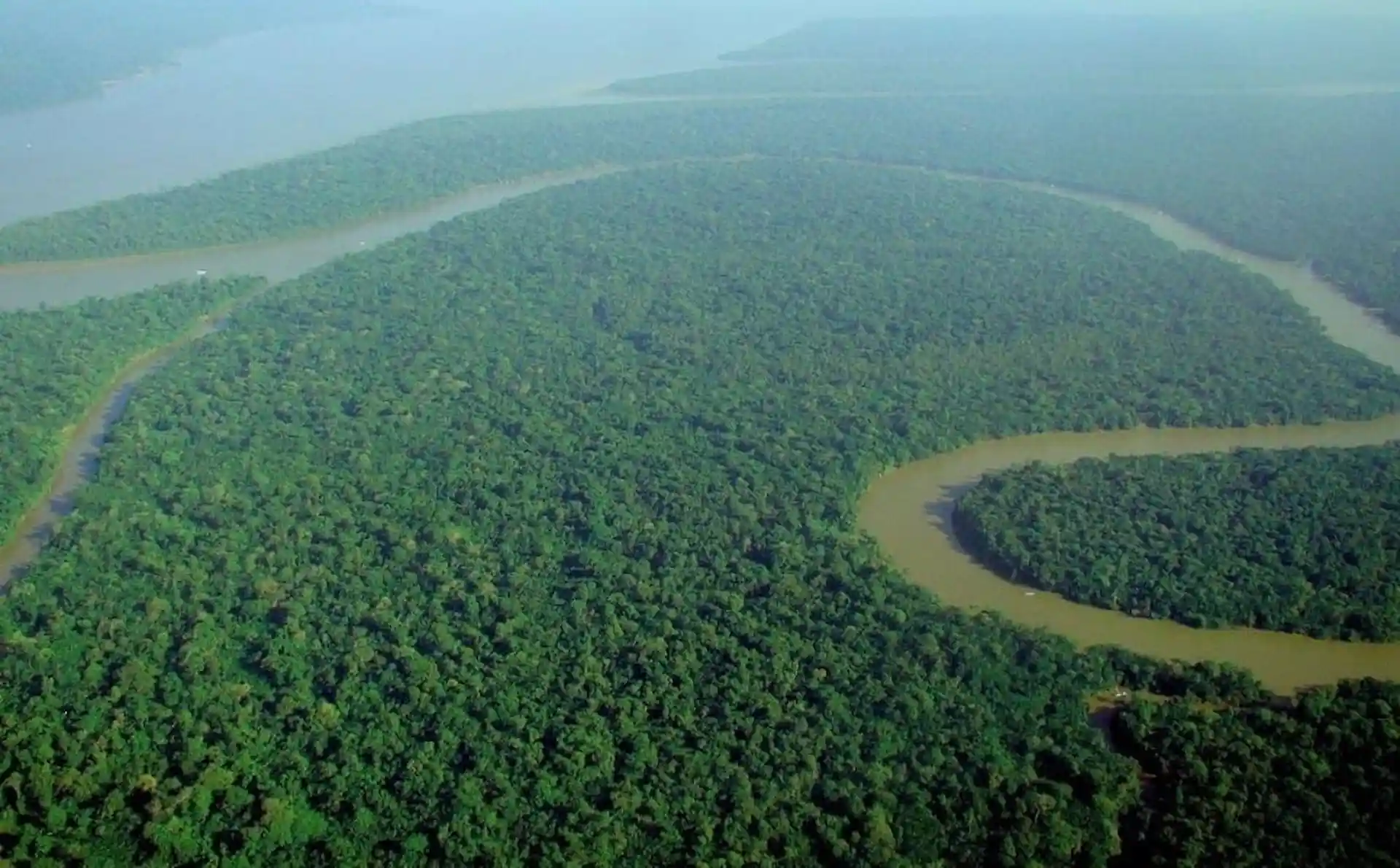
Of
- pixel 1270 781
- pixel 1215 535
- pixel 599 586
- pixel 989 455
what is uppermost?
pixel 599 586

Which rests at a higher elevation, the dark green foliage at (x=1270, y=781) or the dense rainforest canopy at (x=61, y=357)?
the dense rainforest canopy at (x=61, y=357)

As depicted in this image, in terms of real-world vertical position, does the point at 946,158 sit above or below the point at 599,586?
above

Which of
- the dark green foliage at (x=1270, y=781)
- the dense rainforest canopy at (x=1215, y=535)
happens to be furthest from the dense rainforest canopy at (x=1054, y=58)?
the dark green foliage at (x=1270, y=781)

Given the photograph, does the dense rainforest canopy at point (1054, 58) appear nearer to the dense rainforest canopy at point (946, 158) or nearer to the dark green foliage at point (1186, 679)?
the dense rainforest canopy at point (946, 158)

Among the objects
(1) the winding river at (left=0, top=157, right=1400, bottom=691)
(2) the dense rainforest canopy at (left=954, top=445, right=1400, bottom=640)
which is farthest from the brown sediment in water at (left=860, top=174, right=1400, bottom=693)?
(2) the dense rainforest canopy at (left=954, top=445, right=1400, bottom=640)

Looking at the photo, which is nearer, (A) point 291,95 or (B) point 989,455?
(B) point 989,455

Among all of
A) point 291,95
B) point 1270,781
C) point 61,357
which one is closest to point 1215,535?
point 1270,781

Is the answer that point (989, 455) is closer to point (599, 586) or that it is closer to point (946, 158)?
point (599, 586)
